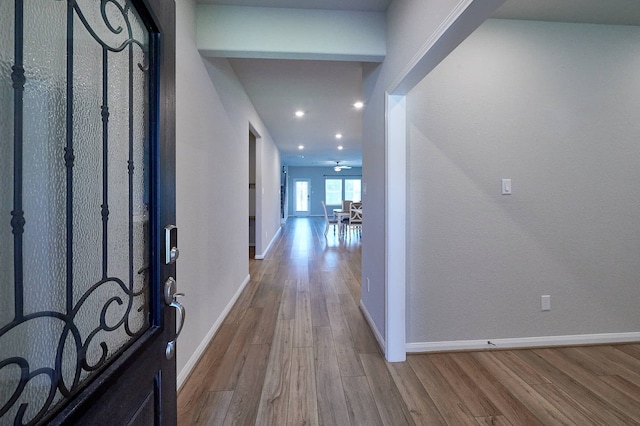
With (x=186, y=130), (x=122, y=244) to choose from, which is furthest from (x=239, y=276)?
(x=122, y=244)

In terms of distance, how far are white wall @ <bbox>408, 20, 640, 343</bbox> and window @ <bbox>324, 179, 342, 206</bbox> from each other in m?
11.5

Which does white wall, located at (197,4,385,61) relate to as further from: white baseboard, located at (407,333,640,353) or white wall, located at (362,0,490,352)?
white baseboard, located at (407,333,640,353)

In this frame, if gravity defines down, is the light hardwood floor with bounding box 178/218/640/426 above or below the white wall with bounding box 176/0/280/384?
below

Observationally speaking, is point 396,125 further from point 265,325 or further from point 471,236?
point 265,325

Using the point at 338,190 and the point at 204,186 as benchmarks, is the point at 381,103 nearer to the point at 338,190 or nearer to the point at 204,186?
the point at 204,186

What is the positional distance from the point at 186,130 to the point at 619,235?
3.31m

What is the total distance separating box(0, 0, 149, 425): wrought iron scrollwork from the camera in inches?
18.1

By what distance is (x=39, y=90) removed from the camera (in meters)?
0.50

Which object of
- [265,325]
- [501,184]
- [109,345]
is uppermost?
[501,184]

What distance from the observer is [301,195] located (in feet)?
44.3

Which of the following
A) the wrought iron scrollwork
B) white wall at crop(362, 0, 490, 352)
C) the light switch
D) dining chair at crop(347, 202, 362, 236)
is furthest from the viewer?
dining chair at crop(347, 202, 362, 236)

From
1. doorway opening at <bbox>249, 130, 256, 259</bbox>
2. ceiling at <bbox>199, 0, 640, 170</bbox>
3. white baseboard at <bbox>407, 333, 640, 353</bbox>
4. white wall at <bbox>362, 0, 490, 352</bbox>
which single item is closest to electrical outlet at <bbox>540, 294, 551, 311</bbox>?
white baseboard at <bbox>407, 333, 640, 353</bbox>

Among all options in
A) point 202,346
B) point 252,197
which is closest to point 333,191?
point 252,197

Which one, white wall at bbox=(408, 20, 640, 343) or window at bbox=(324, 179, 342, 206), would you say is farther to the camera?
window at bbox=(324, 179, 342, 206)
